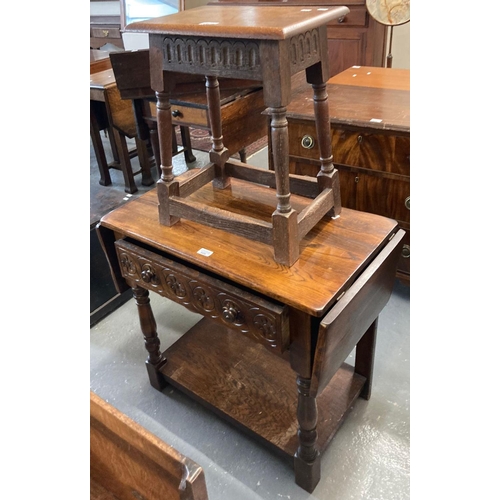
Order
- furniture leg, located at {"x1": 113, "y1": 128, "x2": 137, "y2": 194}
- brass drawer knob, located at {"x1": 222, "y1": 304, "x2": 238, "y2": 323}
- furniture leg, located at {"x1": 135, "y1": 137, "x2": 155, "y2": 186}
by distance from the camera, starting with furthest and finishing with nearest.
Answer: furniture leg, located at {"x1": 135, "y1": 137, "x2": 155, "y2": 186}, furniture leg, located at {"x1": 113, "y1": 128, "x2": 137, "y2": 194}, brass drawer knob, located at {"x1": 222, "y1": 304, "x2": 238, "y2": 323}

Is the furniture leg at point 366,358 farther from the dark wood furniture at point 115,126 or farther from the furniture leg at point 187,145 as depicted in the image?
the furniture leg at point 187,145

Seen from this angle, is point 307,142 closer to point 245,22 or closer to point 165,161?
point 165,161

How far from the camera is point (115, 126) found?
297 cm

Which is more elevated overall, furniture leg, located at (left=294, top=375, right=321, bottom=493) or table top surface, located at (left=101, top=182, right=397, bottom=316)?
table top surface, located at (left=101, top=182, right=397, bottom=316)

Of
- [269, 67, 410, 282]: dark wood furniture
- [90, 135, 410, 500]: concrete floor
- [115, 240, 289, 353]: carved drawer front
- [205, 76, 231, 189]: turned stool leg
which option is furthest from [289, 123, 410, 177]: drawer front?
[115, 240, 289, 353]: carved drawer front

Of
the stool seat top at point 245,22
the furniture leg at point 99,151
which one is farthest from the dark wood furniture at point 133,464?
the furniture leg at point 99,151

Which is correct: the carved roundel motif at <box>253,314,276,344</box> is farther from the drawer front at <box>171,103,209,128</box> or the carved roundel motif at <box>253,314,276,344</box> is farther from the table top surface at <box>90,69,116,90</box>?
the table top surface at <box>90,69,116,90</box>

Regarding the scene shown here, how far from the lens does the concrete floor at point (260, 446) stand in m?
1.42

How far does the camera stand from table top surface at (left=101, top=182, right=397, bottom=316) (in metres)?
1.08

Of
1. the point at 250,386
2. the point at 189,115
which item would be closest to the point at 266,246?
the point at 250,386

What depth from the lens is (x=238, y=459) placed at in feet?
4.95

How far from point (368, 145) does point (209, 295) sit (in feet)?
3.23

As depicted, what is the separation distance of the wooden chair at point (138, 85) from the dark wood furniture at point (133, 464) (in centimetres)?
162

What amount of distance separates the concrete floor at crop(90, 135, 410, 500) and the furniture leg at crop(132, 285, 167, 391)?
6cm
